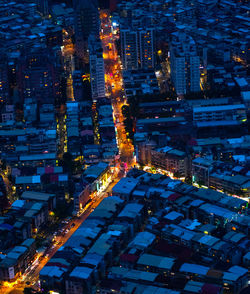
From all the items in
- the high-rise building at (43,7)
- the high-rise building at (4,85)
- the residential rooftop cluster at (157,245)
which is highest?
the high-rise building at (43,7)

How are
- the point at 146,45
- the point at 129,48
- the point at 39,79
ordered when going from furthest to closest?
the point at 146,45 < the point at 129,48 < the point at 39,79

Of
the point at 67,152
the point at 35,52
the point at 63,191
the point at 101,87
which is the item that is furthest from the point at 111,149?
the point at 35,52

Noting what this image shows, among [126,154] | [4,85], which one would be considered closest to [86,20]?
[4,85]

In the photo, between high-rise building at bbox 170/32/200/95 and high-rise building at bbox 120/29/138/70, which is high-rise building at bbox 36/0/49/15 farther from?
high-rise building at bbox 170/32/200/95

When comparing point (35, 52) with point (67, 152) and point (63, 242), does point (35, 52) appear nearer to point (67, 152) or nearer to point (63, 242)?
point (67, 152)

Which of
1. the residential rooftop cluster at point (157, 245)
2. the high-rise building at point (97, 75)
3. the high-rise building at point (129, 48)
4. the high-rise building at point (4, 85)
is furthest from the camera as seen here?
the high-rise building at point (129, 48)

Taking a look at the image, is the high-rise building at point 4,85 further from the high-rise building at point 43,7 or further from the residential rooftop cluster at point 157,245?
the high-rise building at point 43,7

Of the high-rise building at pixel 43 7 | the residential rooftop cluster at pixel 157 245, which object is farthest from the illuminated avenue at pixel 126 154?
the high-rise building at pixel 43 7

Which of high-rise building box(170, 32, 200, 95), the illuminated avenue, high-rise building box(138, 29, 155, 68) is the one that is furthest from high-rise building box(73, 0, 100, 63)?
high-rise building box(170, 32, 200, 95)

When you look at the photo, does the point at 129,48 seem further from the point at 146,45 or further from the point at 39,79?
the point at 39,79
